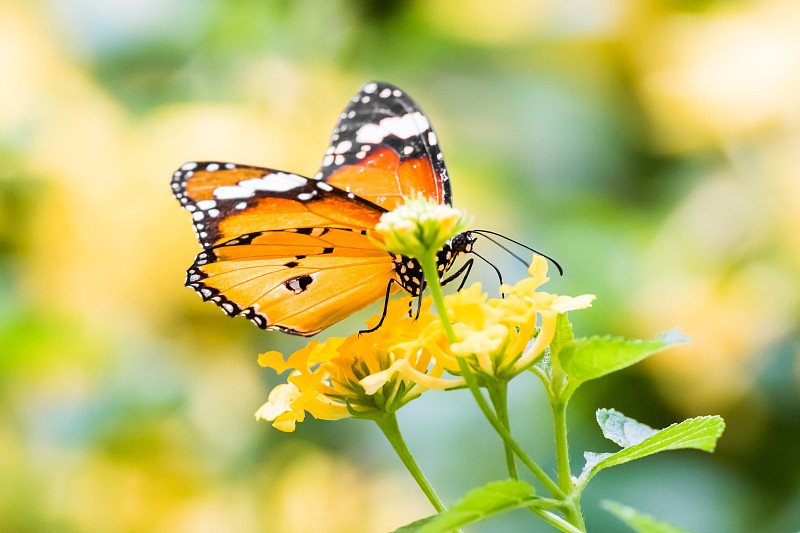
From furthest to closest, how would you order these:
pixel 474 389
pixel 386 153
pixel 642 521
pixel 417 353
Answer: pixel 386 153
pixel 417 353
pixel 474 389
pixel 642 521

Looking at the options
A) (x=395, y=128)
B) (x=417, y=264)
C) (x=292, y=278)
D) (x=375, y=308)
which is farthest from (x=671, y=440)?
(x=375, y=308)

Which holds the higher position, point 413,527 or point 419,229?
point 419,229

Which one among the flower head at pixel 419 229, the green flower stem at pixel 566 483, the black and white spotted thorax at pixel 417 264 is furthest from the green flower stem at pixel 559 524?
the black and white spotted thorax at pixel 417 264

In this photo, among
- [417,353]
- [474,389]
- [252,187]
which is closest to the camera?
[474,389]

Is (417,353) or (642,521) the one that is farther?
(417,353)

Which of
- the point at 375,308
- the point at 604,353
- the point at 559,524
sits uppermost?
the point at 375,308

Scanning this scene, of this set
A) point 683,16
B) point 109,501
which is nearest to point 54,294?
point 109,501

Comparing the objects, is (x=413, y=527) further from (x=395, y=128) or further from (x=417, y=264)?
(x=395, y=128)
